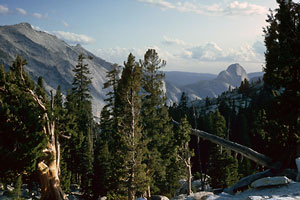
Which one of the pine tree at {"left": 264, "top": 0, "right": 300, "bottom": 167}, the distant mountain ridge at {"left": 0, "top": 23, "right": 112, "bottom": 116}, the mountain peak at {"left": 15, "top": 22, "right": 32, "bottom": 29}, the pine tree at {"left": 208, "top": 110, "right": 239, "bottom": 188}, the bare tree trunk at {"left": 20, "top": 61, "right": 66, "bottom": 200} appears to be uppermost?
the mountain peak at {"left": 15, "top": 22, "right": 32, "bottom": 29}

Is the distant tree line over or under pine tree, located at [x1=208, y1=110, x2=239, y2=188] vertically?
over

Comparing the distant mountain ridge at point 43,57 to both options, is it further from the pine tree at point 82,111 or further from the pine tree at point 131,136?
the pine tree at point 131,136

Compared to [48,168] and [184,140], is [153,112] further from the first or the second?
[48,168]

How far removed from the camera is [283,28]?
45.0ft

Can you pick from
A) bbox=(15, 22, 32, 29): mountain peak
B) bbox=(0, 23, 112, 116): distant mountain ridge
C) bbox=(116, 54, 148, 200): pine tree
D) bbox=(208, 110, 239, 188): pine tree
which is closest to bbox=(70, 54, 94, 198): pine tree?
bbox=(116, 54, 148, 200): pine tree

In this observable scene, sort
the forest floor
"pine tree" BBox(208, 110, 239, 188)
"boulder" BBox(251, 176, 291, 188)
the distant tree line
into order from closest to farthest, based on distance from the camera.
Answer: the forest floor, "boulder" BBox(251, 176, 291, 188), the distant tree line, "pine tree" BBox(208, 110, 239, 188)

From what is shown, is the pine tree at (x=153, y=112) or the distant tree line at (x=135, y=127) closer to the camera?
the distant tree line at (x=135, y=127)

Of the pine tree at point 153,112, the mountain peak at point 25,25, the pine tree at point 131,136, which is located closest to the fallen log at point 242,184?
the pine tree at point 131,136

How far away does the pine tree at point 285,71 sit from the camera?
43.7 ft

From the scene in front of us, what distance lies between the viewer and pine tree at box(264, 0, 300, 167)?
43.7 feet

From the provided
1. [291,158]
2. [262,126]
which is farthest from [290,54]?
[291,158]

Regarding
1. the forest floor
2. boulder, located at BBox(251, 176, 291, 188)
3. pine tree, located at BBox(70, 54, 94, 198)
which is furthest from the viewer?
pine tree, located at BBox(70, 54, 94, 198)

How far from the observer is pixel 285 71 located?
46.1 feet

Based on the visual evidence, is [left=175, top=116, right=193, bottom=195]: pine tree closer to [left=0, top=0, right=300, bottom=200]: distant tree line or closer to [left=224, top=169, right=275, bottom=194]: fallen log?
[left=0, top=0, right=300, bottom=200]: distant tree line
